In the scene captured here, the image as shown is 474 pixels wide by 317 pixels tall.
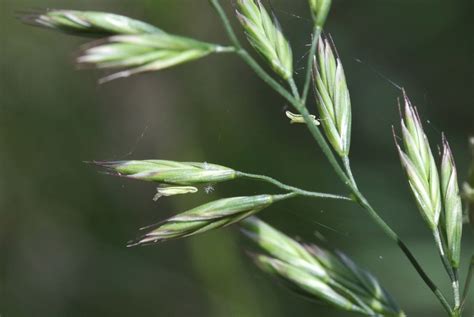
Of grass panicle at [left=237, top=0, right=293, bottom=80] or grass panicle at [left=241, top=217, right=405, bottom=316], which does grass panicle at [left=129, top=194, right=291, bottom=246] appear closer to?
grass panicle at [left=241, top=217, right=405, bottom=316]

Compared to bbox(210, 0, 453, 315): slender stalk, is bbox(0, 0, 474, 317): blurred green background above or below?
below

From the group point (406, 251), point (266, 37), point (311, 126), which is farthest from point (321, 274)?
point (266, 37)

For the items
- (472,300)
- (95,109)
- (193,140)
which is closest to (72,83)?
(95,109)

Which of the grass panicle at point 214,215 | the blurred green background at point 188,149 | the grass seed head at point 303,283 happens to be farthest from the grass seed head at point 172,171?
the blurred green background at point 188,149

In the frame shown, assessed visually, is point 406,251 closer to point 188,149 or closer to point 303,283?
point 303,283

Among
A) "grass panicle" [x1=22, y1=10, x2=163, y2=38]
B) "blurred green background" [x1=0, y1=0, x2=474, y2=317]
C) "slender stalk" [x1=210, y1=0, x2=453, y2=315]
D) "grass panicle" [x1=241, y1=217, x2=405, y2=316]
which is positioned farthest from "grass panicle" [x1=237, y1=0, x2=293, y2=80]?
"blurred green background" [x1=0, y1=0, x2=474, y2=317]

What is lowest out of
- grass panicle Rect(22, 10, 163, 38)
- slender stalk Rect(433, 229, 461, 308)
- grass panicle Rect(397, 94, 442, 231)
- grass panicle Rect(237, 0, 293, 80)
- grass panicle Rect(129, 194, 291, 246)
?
slender stalk Rect(433, 229, 461, 308)

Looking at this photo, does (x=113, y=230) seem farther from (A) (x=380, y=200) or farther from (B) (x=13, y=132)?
(A) (x=380, y=200)
